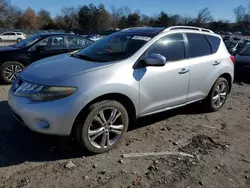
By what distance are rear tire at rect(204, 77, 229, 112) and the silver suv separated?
0.23 meters

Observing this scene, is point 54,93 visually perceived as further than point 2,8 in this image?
No

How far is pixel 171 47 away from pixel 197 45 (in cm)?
75

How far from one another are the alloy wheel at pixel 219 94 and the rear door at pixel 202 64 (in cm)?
34

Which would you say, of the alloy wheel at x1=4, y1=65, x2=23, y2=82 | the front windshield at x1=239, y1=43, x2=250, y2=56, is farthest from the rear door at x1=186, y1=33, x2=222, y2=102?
the front windshield at x1=239, y1=43, x2=250, y2=56

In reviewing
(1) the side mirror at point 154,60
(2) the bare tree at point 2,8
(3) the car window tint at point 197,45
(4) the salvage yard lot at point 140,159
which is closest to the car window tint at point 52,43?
(4) the salvage yard lot at point 140,159

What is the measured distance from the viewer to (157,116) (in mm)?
5199

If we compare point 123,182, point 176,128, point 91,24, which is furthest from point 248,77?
point 91,24

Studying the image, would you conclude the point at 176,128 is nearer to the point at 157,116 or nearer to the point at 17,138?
the point at 157,116

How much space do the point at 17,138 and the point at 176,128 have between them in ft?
8.50

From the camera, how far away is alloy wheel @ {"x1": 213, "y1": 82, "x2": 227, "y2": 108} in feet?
17.8

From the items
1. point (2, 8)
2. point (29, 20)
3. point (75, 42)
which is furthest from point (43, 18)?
point (75, 42)

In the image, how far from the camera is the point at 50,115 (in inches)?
127

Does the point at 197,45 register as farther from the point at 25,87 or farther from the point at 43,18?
the point at 43,18

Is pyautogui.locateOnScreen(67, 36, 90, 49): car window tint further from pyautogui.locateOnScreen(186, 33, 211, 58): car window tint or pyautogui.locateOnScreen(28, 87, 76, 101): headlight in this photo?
pyautogui.locateOnScreen(28, 87, 76, 101): headlight
